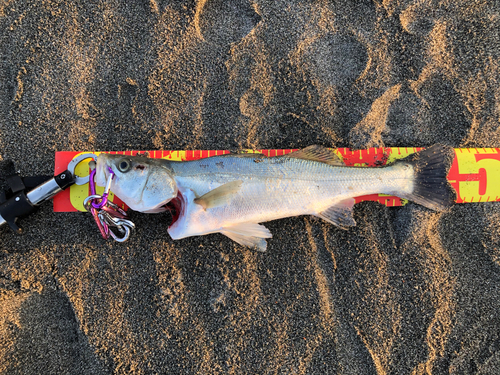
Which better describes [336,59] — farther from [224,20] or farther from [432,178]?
[432,178]

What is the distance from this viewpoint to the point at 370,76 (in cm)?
304

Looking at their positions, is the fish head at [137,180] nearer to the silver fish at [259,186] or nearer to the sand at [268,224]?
the silver fish at [259,186]

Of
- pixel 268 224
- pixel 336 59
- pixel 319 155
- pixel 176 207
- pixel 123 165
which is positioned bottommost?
pixel 268 224

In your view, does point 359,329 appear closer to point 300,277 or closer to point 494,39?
point 300,277

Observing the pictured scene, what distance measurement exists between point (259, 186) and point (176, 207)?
2.54 ft

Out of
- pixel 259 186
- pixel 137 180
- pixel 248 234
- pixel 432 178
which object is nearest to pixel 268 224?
pixel 248 234

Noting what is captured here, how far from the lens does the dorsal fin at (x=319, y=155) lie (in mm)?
2717

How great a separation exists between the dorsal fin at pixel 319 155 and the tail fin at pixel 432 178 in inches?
26.2

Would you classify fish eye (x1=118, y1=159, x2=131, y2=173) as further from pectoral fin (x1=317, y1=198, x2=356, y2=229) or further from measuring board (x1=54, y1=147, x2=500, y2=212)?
pectoral fin (x1=317, y1=198, x2=356, y2=229)

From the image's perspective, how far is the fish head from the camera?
2393 millimetres

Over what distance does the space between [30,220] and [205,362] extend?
211 cm

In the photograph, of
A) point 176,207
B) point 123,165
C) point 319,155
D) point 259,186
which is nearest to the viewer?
point 123,165

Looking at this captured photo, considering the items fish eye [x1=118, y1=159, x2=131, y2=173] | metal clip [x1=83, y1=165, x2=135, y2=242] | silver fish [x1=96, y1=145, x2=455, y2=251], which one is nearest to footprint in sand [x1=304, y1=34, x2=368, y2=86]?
silver fish [x1=96, y1=145, x2=455, y2=251]

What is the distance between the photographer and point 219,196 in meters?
2.46
